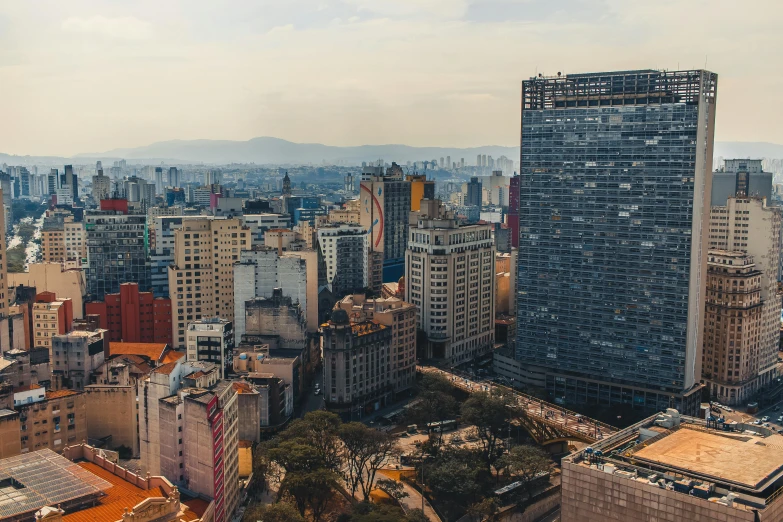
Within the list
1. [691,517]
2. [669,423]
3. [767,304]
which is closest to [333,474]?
[669,423]

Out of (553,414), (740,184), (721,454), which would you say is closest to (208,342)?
(553,414)

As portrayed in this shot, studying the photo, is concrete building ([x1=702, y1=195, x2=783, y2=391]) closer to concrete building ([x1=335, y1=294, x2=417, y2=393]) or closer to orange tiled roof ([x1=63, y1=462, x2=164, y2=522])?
concrete building ([x1=335, y1=294, x2=417, y2=393])

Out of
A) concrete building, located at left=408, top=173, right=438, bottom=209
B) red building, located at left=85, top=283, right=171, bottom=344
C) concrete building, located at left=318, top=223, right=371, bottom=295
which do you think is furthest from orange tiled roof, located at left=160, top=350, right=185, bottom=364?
concrete building, located at left=408, top=173, right=438, bottom=209

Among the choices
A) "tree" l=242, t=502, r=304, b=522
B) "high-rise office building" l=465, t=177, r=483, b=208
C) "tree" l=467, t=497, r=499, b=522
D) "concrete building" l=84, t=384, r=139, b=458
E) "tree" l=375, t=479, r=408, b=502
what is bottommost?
"tree" l=467, t=497, r=499, b=522

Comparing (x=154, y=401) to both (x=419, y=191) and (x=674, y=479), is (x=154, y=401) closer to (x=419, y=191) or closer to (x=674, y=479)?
(x=674, y=479)

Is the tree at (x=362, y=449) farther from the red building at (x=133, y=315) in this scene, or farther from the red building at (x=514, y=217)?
the red building at (x=514, y=217)

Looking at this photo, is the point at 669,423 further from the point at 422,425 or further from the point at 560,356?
the point at 560,356

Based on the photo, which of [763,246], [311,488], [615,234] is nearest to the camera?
[311,488]
